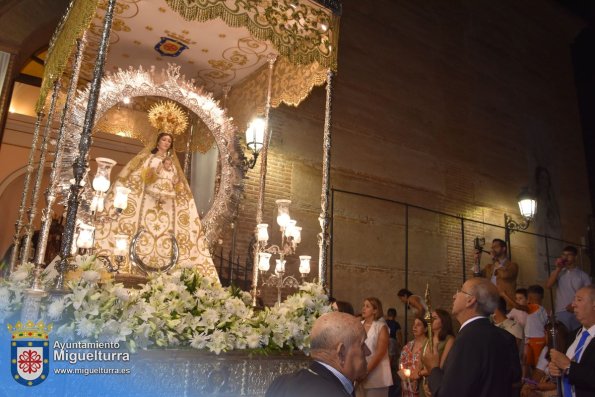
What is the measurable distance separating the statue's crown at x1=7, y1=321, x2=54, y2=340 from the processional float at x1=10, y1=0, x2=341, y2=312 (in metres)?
1.14

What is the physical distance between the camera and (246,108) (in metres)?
8.04

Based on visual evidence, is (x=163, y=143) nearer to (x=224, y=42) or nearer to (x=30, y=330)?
(x=224, y=42)

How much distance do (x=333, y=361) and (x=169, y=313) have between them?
79.8 inches

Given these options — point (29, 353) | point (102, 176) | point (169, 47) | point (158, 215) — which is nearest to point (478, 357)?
point (29, 353)

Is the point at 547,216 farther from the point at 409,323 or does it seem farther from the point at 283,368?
the point at 283,368

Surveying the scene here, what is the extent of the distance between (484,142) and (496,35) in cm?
382

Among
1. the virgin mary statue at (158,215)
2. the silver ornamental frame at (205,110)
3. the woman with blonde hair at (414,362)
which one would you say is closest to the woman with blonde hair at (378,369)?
the woman with blonde hair at (414,362)

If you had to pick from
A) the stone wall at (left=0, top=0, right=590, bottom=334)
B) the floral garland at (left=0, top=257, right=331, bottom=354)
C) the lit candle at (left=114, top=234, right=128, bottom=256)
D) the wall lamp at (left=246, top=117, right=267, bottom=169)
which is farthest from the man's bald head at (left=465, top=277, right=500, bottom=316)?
the stone wall at (left=0, top=0, right=590, bottom=334)

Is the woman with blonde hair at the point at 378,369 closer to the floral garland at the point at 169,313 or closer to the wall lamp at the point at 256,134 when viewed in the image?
the floral garland at the point at 169,313

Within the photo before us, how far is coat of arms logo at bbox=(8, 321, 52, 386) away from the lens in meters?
3.15

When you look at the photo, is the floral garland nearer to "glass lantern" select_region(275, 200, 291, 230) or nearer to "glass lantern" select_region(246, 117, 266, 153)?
"glass lantern" select_region(275, 200, 291, 230)

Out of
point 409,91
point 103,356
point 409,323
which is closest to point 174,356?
point 103,356

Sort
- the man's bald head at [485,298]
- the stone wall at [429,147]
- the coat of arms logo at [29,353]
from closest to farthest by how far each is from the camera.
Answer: the coat of arms logo at [29,353], the man's bald head at [485,298], the stone wall at [429,147]

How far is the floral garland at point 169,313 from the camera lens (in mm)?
3396
